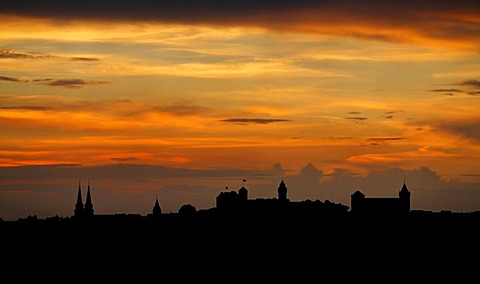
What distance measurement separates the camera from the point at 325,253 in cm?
17700

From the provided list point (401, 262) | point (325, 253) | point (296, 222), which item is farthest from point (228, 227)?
point (401, 262)

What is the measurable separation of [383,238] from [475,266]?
70.0 feet

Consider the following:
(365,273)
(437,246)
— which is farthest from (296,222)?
(365,273)

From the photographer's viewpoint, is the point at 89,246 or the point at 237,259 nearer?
the point at 237,259

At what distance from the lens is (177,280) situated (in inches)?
6230

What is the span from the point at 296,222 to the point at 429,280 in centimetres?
4468

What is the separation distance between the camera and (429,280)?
511 ft

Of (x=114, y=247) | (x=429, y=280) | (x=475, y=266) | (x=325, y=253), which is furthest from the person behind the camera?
(x=114, y=247)

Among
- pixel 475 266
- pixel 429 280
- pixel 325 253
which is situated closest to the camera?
pixel 429 280

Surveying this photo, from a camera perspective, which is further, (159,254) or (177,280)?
(159,254)

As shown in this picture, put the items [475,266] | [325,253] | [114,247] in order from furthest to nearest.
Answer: [114,247]
[325,253]
[475,266]

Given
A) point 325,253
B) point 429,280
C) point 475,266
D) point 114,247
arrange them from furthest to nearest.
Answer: point 114,247
point 325,253
point 475,266
point 429,280

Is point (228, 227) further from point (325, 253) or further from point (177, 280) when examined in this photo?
point (177, 280)

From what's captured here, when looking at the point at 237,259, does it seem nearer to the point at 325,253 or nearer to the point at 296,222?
the point at 325,253
